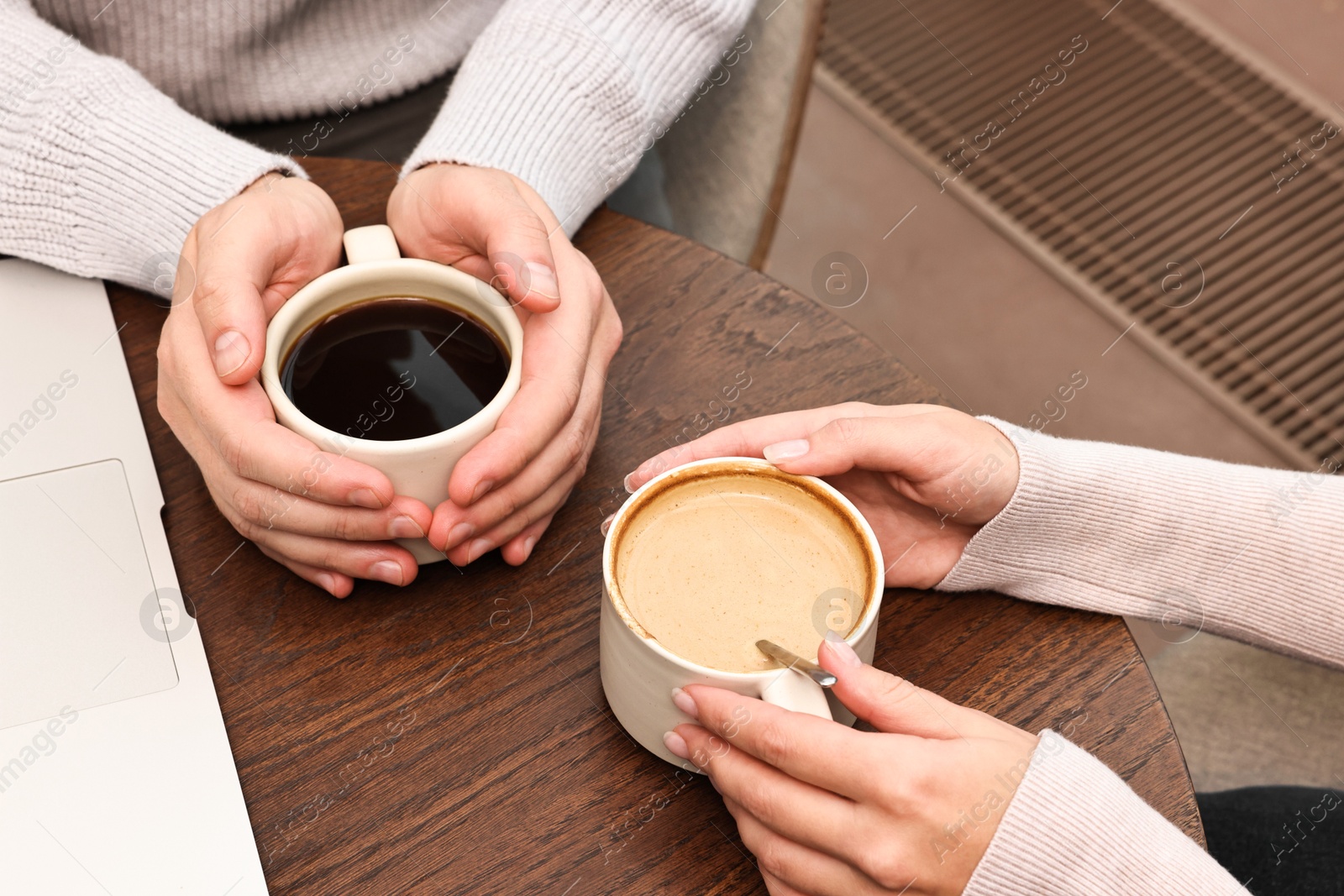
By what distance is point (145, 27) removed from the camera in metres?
1.11

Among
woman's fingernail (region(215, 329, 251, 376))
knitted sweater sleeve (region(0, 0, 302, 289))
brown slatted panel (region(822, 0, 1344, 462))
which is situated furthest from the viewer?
brown slatted panel (region(822, 0, 1344, 462))

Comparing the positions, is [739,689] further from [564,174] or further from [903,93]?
[903,93]

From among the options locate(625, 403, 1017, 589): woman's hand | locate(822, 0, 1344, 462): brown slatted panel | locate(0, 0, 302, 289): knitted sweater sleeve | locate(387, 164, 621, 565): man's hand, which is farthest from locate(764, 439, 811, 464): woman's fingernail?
locate(822, 0, 1344, 462): brown slatted panel

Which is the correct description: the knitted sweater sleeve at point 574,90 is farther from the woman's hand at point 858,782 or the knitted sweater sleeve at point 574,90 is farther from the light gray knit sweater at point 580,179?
the woman's hand at point 858,782

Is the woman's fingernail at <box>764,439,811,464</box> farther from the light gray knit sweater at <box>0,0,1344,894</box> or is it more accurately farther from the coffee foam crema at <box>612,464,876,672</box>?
the light gray knit sweater at <box>0,0,1344,894</box>

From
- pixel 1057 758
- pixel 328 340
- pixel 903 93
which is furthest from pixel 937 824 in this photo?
pixel 903 93

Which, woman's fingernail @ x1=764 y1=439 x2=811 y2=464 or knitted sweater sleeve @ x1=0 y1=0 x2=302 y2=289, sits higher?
knitted sweater sleeve @ x1=0 y1=0 x2=302 y2=289

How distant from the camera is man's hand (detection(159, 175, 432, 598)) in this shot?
0.68m

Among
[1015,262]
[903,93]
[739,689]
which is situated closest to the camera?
[739,689]

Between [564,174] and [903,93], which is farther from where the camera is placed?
[903,93]

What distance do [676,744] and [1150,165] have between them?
2171 mm

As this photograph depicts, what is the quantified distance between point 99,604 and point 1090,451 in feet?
2.37

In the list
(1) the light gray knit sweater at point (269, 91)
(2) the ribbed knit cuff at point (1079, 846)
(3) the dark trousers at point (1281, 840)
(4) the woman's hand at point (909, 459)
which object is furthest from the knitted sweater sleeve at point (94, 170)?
(3) the dark trousers at point (1281, 840)

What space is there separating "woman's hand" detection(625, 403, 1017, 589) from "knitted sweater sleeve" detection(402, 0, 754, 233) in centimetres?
33
